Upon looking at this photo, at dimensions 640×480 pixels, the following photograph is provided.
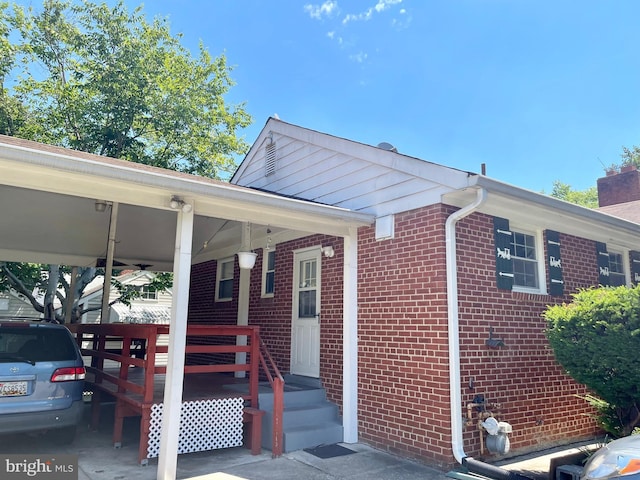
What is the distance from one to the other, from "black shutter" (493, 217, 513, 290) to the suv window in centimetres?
545

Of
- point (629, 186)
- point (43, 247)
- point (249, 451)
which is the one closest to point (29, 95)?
point (43, 247)

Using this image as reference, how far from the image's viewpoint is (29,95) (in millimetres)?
15594

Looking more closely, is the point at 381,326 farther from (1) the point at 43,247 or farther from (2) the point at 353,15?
(2) the point at 353,15

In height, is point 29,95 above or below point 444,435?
above

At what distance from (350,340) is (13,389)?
13.2ft

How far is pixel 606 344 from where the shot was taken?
4.82m

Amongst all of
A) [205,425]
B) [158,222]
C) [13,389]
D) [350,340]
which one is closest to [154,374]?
[205,425]

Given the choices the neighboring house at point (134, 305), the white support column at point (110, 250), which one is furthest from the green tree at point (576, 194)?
the white support column at point (110, 250)

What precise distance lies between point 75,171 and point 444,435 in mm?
4748

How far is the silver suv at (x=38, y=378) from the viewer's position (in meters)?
4.81

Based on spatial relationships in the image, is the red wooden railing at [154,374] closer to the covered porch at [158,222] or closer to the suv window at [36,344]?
the covered porch at [158,222]

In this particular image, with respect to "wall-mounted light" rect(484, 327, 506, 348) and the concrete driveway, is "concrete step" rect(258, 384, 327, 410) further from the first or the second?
"wall-mounted light" rect(484, 327, 506, 348)

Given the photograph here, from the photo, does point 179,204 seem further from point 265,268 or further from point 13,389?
point 265,268

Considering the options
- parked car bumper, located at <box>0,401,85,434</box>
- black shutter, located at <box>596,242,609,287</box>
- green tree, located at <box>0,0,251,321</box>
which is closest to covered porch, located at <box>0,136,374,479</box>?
parked car bumper, located at <box>0,401,85,434</box>
